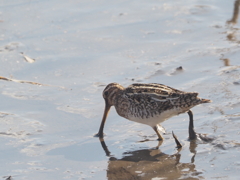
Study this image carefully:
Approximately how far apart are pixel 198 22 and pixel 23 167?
568 cm

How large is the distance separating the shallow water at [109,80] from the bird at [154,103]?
0.27m

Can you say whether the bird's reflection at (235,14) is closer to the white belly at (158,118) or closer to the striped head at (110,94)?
the striped head at (110,94)

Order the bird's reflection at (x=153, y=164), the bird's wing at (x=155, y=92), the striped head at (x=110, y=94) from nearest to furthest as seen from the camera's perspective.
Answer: the bird's reflection at (x=153, y=164) < the bird's wing at (x=155, y=92) < the striped head at (x=110, y=94)

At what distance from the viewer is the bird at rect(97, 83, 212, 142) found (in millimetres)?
6180

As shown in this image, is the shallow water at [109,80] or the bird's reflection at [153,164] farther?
the shallow water at [109,80]

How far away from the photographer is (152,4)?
11.1 metres

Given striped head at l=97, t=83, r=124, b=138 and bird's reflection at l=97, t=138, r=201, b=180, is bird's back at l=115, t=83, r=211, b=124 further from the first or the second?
bird's reflection at l=97, t=138, r=201, b=180

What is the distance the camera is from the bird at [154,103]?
20.3 feet

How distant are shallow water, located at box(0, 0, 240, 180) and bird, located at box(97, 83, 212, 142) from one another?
0.27 meters

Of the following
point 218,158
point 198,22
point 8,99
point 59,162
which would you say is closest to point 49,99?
point 8,99

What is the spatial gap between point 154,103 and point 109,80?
1.90 metres

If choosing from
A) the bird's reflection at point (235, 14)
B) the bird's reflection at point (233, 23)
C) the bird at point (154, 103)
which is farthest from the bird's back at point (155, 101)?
the bird's reflection at point (235, 14)

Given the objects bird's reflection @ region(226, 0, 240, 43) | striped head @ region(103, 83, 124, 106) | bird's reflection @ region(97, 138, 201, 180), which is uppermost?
striped head @ region(103, 83, 124, 106)

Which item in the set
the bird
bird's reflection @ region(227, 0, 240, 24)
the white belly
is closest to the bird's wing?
the bird
